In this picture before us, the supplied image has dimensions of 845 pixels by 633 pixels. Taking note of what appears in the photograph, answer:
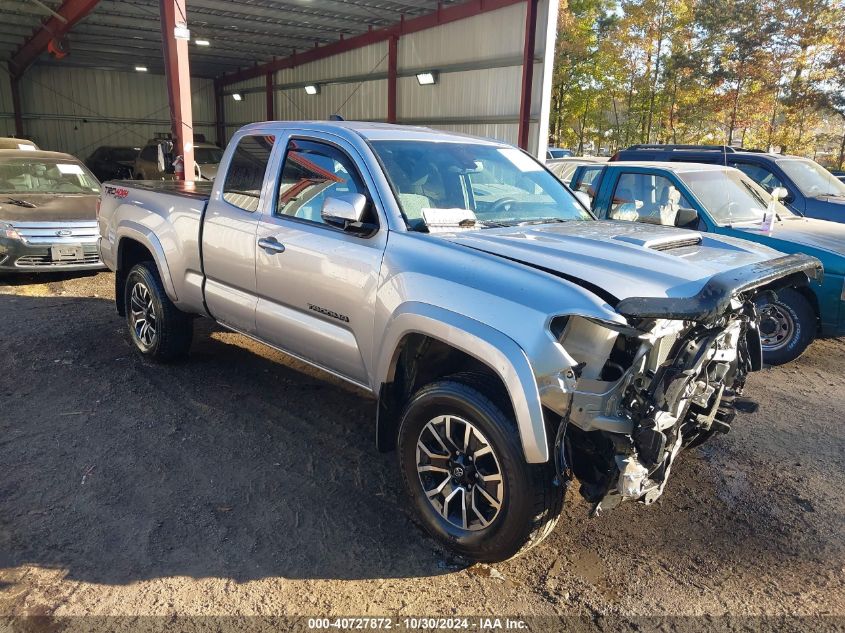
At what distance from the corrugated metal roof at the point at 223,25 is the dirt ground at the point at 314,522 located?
39.6 feet

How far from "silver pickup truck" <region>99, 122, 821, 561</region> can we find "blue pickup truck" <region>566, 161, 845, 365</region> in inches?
86.7

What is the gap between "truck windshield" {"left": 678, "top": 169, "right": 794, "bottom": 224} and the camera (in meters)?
6.58

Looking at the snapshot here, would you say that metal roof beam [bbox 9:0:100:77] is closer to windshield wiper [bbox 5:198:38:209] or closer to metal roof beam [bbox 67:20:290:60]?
metal roof beam [bbox 67:20:290:60]

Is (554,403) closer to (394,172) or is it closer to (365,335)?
(365,335)

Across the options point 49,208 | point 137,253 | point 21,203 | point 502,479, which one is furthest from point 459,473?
point 21,203

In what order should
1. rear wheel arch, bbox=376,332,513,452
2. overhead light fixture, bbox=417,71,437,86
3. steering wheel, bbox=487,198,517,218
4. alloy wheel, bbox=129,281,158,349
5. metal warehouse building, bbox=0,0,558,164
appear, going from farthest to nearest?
overhead light fixture, bbox=417,71,437,86
metal warehouse building, bbox=0,0,558,164
alloy wheel, bbox=129,281,158,349
steering wheel, bbox=487,198,517,218
rear wheel arch, bbox=376,332,513,452

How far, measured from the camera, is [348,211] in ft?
11.0

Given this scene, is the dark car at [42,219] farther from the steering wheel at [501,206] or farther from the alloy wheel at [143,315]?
the steering wheel at [501,206]

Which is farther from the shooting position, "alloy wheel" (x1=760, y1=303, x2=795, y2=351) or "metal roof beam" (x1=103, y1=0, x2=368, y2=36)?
"metal roof beam" (x1=103, y1=0, x2=368, y2=36)

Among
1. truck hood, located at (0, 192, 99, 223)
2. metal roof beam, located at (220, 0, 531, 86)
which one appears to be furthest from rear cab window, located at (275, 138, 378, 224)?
metal roof beam, located at (220, 0, 531, 86)

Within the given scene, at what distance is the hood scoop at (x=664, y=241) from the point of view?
3384mm

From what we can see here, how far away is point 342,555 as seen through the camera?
3109 mm

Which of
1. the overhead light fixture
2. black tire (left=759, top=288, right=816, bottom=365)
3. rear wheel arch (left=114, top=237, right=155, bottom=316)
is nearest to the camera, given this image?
rear wheel arch (left=114, top=237, right=155, bottom=316)

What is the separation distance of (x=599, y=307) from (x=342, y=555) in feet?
5.61
